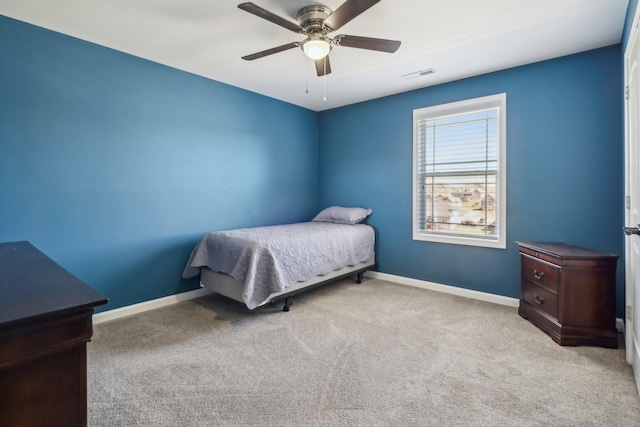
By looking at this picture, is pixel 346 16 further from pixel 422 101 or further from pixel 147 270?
pixel 147 270

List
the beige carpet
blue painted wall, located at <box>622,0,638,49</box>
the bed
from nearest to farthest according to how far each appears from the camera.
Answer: the beige carpet → blue painted wall, located at <box>622,0,638,49</box> → the bed

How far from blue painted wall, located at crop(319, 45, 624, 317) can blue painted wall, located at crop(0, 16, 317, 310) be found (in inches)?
67.7

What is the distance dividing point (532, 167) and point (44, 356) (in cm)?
Result: 371

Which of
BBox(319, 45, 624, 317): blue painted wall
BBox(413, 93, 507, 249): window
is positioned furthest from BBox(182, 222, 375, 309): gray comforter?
BBox(413, 93, 507, 249): window

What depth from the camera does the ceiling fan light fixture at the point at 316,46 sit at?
2.25 meters

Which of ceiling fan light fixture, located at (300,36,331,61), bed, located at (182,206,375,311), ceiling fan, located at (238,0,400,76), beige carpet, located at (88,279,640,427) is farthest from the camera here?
bed, located at (182,206,375,311)

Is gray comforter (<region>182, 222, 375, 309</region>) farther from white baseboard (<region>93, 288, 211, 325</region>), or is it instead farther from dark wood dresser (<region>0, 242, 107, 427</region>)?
dark wood dresser (<region>0, 242, 107, 427</region>)

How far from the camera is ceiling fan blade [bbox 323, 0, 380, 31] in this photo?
1.81 m

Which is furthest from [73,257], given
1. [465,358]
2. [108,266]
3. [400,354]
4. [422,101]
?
[422,101]

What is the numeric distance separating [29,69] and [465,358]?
12.8 ft

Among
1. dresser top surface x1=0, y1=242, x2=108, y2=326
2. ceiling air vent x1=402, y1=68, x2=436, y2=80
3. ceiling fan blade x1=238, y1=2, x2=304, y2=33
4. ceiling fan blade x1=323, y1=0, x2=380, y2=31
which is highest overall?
ceiling air vent x1=402, y1=68, x2=436, y2=80

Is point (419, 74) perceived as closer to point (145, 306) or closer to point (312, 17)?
point (312, 17)

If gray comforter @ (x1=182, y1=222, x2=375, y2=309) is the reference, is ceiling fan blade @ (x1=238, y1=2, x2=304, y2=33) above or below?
above

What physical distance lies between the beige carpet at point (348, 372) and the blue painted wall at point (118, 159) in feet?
2.31
